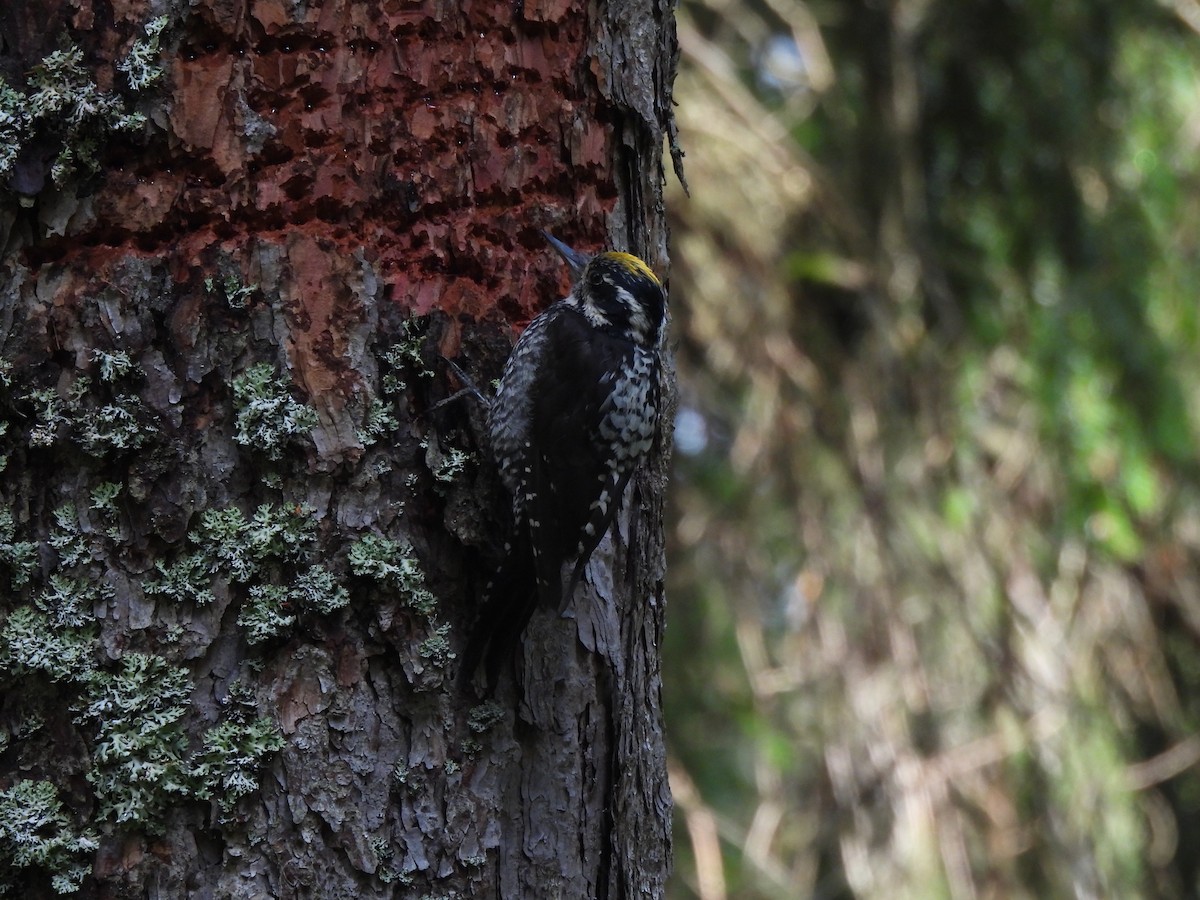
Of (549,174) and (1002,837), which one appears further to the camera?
(1002,837)

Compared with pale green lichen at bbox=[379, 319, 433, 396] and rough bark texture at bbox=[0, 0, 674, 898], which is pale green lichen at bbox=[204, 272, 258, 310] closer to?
rough bark texture at bbox=[0, 0, 674, 898]

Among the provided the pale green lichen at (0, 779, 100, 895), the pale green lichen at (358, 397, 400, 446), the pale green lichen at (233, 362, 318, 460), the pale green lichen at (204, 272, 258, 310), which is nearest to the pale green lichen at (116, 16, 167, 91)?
the pale green lichen at (204, 272, 258, 310)

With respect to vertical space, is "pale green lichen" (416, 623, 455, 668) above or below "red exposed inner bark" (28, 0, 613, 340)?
below

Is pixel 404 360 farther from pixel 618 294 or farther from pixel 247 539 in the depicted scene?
pixel 618 294

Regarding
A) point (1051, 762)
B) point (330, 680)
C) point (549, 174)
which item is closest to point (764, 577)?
point (1051, 762)

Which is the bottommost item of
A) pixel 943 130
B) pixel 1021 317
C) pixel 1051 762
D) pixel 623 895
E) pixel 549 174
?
pixel 623 895

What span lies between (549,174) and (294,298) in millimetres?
539

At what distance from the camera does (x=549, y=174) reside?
236 centimetres

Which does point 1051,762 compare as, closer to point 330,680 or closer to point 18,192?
point 330,680

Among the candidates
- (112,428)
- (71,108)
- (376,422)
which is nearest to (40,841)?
(112,428)

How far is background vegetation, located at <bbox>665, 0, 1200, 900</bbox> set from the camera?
421cm

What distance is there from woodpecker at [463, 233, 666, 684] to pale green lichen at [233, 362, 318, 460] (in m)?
0.36

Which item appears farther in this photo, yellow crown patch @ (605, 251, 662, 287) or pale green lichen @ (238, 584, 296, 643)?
yellow crown patch @ (605, 251, 662, 287)

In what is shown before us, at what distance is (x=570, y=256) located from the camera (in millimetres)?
2412
